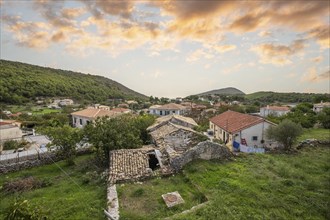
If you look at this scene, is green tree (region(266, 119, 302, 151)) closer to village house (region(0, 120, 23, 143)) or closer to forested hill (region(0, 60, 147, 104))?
village house (region(0, 120, 23, 143))

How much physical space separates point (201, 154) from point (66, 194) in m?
9.28

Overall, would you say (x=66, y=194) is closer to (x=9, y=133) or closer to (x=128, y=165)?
(x=128, y=165)

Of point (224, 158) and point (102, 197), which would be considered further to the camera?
point (224, 158)

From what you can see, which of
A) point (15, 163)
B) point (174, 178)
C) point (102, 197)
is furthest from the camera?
point (15, 163)

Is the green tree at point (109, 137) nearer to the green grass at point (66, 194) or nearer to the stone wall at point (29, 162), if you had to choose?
the green grass at point (66, 194)

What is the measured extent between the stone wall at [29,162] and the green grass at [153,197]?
42.7ft

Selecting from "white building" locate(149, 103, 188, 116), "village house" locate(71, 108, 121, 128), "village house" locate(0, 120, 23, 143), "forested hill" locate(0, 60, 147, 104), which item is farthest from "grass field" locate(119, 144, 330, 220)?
"forested hill" locate(0, 60, 147, 104)

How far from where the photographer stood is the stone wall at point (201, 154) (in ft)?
49.3

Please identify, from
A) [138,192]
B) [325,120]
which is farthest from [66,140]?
[325,120]

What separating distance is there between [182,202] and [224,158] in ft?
22.9

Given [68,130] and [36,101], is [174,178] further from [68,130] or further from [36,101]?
[36,101]

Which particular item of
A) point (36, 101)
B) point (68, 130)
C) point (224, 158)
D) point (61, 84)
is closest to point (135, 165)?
point (224, 158)

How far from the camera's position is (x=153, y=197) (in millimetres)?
11414

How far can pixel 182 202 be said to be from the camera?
35.5ft
